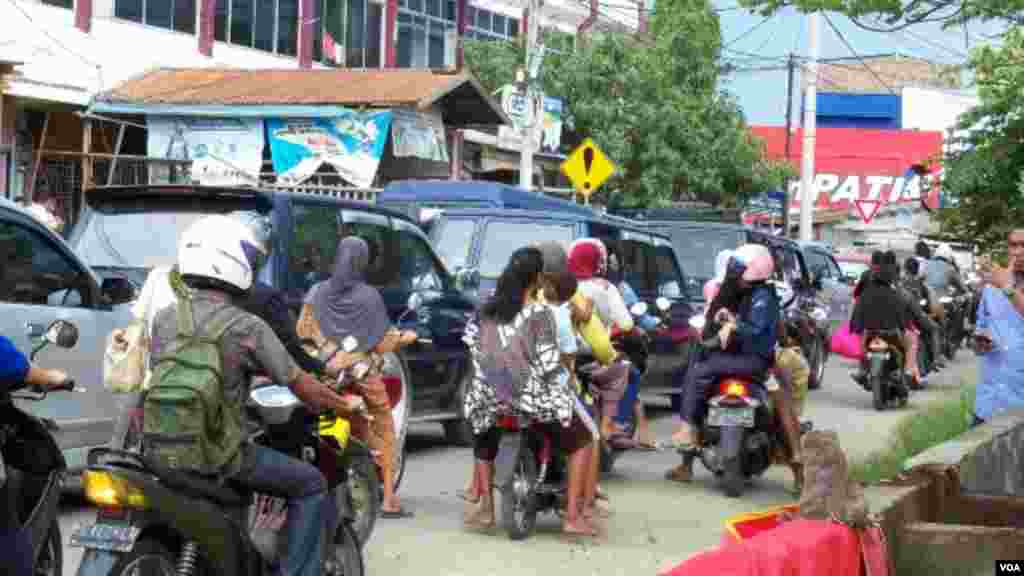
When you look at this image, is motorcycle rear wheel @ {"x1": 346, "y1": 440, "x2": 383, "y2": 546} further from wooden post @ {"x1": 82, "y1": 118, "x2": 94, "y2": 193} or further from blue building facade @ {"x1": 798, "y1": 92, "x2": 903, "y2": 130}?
blue building facade @ {"x1": 798, "y1": 92, "x2": 903, "y2": 130}

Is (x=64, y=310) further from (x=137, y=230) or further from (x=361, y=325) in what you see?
(x=361, y=325)

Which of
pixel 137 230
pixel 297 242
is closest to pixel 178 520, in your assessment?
pixel 137 230

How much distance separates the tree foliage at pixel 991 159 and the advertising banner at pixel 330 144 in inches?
551

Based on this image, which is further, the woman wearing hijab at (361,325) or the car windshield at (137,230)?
the car windshield at (137,230)

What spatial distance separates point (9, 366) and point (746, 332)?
21.7ft

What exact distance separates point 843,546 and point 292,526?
6.89 ft

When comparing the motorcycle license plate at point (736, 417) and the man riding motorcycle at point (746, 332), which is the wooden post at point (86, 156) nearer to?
the man riding motorcycle at point (746, 332)

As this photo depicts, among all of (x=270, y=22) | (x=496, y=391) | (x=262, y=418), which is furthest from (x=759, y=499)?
(x=270, y=22)

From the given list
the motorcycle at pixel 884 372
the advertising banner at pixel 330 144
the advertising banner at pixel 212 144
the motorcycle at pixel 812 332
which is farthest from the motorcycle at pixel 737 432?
the advertising banner at pixel 212 144

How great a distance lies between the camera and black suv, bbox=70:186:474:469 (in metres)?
11.0

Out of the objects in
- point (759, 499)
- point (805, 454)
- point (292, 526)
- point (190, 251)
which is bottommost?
point (759, 499)

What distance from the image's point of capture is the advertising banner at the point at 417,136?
1033 inches

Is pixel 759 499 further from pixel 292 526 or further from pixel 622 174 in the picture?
pixel 622 174

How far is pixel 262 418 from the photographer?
684 cm
